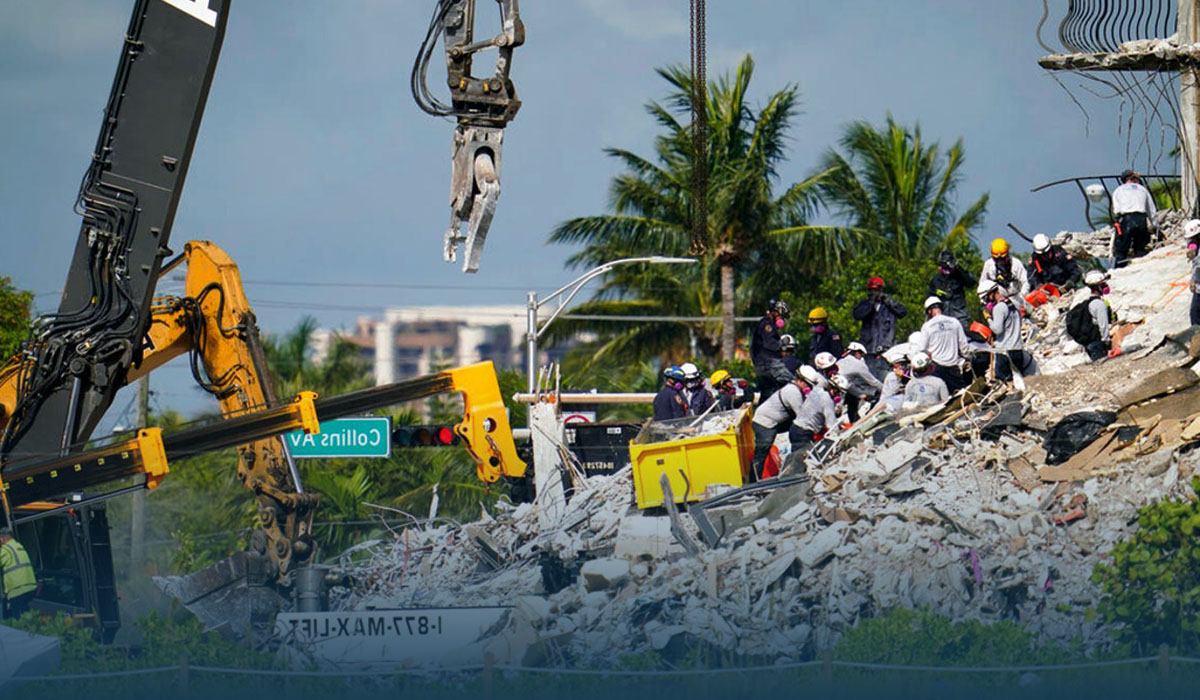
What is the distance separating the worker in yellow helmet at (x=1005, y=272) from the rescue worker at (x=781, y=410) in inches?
171

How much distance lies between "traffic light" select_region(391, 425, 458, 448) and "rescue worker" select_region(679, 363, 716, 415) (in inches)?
122

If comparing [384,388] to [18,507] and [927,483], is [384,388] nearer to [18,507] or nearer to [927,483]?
[18,507]

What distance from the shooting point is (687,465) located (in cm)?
1432

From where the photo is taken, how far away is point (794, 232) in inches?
1599

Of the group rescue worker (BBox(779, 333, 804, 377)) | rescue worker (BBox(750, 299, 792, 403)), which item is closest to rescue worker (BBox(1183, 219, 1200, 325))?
rescue worker (BBox(779, 333, 804, 377))

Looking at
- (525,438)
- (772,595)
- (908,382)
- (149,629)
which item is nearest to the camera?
(149,629)

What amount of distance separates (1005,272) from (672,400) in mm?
5391

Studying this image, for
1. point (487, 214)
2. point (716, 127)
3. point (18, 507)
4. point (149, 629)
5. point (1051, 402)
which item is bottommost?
point (149, 629)

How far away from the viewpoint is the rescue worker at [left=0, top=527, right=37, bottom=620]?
10977mm

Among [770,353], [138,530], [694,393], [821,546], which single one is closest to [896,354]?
[770,353]

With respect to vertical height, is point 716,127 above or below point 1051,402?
above

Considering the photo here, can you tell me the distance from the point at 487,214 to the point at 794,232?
30.0 m

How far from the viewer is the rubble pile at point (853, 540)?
11.8m

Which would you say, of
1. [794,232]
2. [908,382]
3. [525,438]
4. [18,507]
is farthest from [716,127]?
[18,507]
